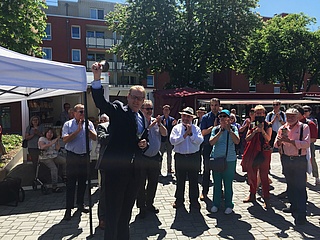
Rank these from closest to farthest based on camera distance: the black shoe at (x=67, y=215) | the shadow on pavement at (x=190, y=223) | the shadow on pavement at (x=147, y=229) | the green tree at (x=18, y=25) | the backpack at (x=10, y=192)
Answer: the shadow on pavement at (x=147, y=229) → the shadow on pavement at (x=190, y=223) → the black shoe at (x=67, y=215) → the backpack at (x=10, y=192) → the green tree at (x=18, y=25)

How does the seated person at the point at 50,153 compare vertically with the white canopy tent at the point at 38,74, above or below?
below

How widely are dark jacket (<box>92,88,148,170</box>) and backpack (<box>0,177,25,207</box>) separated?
10.6ft

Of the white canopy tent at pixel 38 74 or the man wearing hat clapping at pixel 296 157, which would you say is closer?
the white canopy tent at pixel 38 74

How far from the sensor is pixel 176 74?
21453 millimetres

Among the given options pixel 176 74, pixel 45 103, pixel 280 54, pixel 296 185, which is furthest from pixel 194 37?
pixel 296 185

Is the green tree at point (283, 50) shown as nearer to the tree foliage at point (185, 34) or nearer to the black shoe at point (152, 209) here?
A: the tree foliage at point (185, 34)

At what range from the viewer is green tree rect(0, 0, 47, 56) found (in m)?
10.7

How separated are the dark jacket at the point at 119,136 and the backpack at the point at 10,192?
323 cm

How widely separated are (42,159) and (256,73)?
25148 millimetres

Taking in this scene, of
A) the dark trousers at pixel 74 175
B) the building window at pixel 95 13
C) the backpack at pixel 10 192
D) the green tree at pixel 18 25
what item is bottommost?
the backpack at pixel 10 192

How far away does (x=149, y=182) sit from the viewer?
193 inches

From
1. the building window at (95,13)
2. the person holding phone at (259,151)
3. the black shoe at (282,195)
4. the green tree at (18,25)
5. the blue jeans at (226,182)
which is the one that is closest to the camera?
the blue jeans at (226,182)

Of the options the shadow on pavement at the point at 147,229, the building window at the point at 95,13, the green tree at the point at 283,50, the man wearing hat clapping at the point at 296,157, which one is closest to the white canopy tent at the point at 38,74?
the shadow on pavement at the point at 147,229

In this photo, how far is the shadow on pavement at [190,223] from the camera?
166 inches
